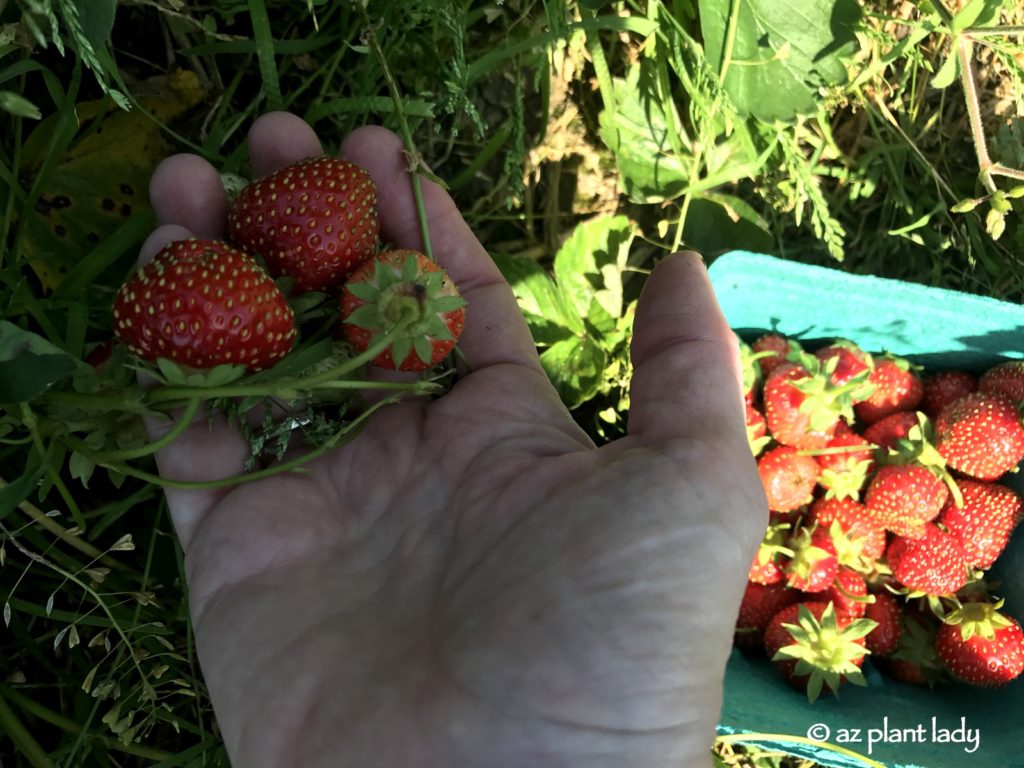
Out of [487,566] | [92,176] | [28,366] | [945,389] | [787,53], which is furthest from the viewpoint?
[945,389]

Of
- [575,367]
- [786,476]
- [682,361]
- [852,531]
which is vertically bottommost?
[852,531]

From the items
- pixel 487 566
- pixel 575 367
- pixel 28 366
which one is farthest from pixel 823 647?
pixel 28 366

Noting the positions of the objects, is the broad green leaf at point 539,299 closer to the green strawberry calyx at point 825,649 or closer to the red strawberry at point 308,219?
the red strawberry at point 308,219

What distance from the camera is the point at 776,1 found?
143 centimetres

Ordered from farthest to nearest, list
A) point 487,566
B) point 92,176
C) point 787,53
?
point 787,53, point 92,176, point 487,566

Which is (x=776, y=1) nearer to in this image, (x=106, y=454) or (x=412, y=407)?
(x=412, y=407)

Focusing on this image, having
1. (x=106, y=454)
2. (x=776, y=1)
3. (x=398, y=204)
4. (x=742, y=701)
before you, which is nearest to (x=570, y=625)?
(x=106, y=454)

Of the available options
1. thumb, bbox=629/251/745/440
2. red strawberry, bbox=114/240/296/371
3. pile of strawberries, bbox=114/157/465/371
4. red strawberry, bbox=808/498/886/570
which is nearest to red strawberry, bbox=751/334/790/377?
red strawberry, bbox=808/498/886/570

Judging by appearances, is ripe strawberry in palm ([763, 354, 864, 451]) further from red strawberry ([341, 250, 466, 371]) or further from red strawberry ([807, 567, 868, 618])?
red strawberry ([341, 250, 466, 371])

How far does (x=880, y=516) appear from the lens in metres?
1.57

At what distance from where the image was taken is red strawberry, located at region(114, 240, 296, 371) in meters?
0.86

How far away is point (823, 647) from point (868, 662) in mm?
191

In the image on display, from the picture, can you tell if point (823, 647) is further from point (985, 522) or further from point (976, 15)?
point (976, 15)

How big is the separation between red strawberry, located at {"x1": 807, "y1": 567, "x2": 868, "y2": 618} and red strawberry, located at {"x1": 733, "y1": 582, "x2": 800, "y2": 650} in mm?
42
